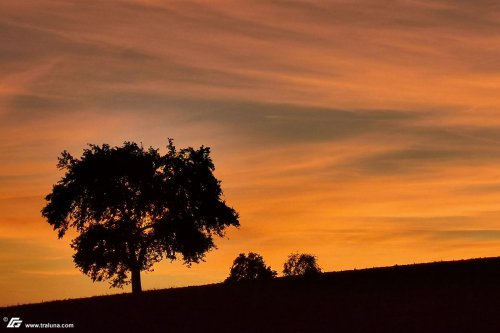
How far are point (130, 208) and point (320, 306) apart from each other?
22.7 meters

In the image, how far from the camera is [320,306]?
4494 cm

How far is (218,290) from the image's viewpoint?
55281 mm

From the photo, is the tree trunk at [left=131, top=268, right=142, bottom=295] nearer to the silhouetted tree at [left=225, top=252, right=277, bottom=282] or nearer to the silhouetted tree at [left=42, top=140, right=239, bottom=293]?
the silhouetted tree at [left=42, top=140, right=239, bottom=293]

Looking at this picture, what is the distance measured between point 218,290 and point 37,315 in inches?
506

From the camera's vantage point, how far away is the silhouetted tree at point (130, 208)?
62375 mm

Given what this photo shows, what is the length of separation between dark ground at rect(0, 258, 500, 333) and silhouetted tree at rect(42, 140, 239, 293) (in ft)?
18.6

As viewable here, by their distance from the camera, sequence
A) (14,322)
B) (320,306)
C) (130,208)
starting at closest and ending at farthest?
(320,306) < (14,322) < (130,208)

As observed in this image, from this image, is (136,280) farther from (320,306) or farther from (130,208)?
(320,306)

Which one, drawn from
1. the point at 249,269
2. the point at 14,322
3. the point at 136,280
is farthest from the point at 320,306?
the point at 249,269

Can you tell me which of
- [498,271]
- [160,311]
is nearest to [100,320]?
[160,311]

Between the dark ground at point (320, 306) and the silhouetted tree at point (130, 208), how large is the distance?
18.6 feet

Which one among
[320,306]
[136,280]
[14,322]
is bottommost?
[320,306]

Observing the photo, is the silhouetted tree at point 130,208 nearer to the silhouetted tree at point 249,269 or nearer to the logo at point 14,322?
the logo at point 14,322

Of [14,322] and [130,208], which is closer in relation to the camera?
[14,322]
